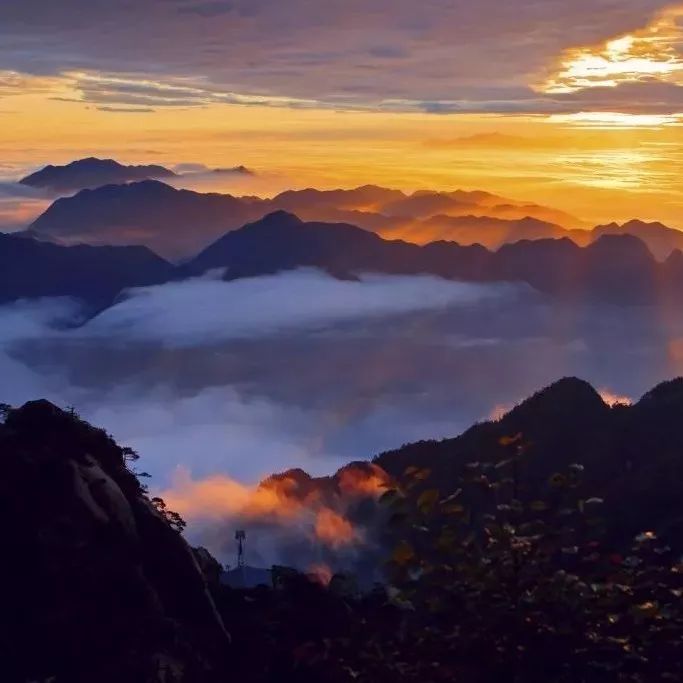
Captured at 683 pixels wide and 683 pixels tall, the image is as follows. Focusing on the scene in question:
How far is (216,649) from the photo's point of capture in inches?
958

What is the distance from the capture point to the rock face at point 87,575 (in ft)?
71.3

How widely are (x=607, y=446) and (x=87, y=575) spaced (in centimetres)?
14690

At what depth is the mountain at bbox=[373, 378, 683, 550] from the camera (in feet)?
384

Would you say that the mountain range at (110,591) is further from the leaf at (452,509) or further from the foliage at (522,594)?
the leaf at (452,509)

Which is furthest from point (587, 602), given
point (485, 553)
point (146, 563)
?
point (146, 563)

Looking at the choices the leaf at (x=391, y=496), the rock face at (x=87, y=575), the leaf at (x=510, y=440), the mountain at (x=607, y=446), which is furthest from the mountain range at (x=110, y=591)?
the mountain at (x=607, y=446)

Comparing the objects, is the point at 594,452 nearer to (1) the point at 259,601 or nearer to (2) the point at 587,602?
(1) the point at 259,601

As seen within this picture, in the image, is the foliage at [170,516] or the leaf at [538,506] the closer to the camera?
the leaf at [538,506]

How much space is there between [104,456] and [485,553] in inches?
613

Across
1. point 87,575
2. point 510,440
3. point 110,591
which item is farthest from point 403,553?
point 87,575

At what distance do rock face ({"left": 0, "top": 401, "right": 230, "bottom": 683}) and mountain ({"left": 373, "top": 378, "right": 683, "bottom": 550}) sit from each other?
8675cm

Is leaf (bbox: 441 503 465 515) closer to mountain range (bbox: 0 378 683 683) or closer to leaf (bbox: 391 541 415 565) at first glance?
leaf (bbox: 391 541 415 565)

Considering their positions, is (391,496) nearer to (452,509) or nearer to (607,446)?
(452,509)

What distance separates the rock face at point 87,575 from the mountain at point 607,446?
285 ft
